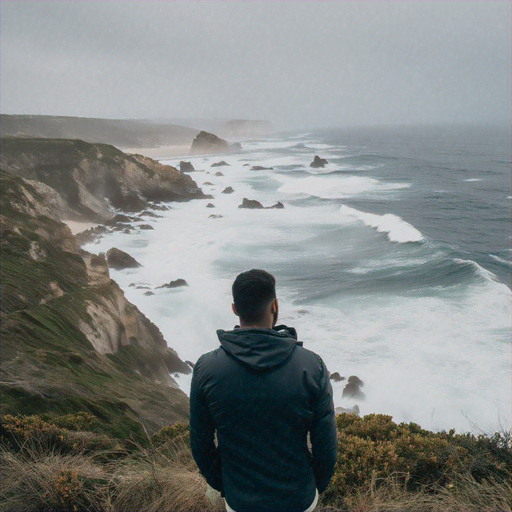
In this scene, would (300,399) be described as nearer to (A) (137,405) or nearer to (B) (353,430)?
(B) (353,430)

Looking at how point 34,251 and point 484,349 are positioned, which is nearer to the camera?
A: point 34,251

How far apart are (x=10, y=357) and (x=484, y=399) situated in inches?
590

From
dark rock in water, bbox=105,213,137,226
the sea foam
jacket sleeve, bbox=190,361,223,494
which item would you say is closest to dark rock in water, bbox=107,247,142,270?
dark rock in water, bbox=105,213,137,226

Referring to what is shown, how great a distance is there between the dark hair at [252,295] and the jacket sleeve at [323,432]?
0.46 metres

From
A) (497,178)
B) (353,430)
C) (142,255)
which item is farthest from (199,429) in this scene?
(497,178)

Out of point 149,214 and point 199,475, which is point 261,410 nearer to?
point 199,475

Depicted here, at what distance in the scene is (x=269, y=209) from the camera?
49625 mm

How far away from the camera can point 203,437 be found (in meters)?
2.73

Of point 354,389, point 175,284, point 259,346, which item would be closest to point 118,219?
point 175,284

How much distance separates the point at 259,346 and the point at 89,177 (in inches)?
2017

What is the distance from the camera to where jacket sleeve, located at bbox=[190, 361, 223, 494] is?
8.66ft

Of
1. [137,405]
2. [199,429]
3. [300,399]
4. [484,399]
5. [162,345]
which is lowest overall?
[484,399]

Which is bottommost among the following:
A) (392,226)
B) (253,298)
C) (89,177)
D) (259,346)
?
(392,226)

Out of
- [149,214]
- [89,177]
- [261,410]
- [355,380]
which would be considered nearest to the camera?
[261,410]
